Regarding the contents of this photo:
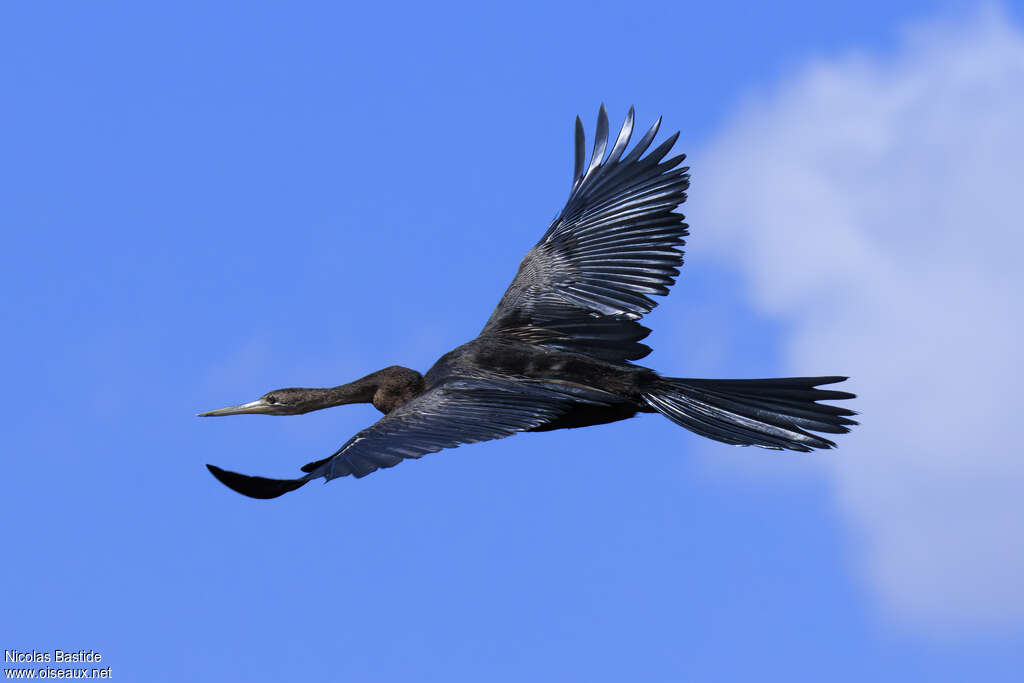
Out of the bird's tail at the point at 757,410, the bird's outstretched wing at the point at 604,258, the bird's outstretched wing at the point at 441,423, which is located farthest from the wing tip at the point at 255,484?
the bird's outstretched wing at the point at 604,258

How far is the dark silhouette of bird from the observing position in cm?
774

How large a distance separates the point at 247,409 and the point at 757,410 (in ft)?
12.2

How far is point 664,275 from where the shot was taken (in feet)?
32.1

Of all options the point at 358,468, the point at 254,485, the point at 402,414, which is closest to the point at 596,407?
the point at 402,414

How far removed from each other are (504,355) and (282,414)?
175cm

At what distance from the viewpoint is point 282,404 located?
9281mm

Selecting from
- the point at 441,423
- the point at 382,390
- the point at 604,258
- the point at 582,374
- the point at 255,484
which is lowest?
the point at 255,484

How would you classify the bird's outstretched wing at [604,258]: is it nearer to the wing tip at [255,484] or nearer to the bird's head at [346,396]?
the bird's head at [346,396]

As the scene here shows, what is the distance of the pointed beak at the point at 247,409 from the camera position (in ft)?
30.5

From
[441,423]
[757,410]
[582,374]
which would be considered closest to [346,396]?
[441,423]

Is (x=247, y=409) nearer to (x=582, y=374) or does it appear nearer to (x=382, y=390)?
(x=382, y=390)

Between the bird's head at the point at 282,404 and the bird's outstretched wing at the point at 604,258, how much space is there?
4.56ft

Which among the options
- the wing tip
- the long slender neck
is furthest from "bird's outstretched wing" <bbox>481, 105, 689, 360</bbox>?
the wing tip

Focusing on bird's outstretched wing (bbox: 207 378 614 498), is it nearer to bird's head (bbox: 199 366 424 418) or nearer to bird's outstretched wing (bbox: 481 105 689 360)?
bird's head (bbox: 199 366 424 418)
